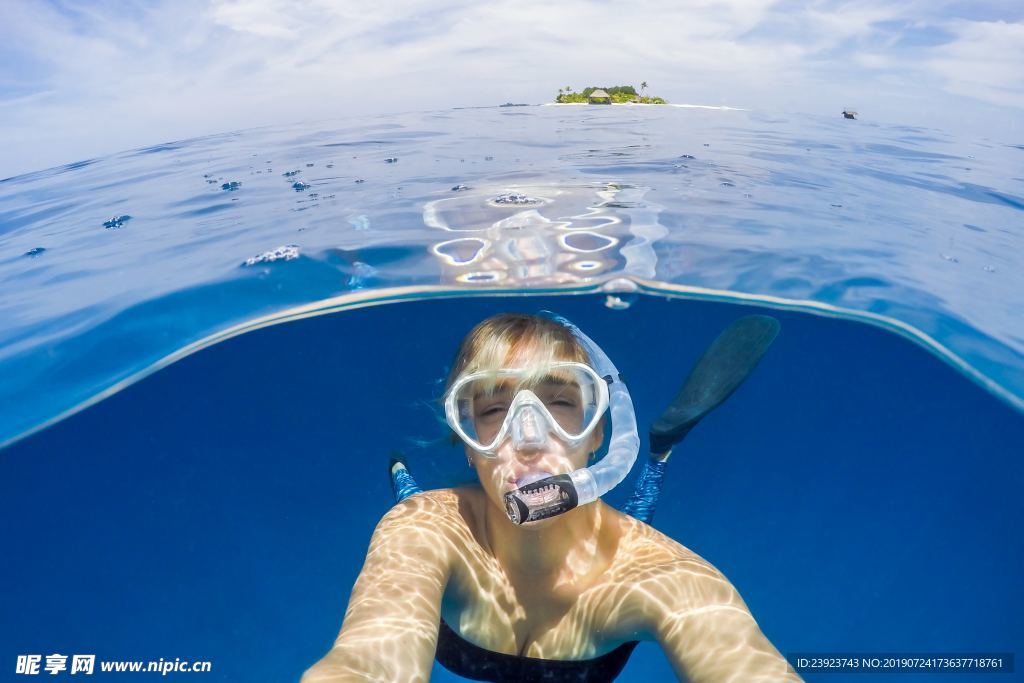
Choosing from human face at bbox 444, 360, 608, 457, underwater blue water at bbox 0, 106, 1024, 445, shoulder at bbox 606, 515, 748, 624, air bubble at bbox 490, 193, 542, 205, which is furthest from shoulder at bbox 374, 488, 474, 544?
air bubble at bbox 490, 193, 542, 205

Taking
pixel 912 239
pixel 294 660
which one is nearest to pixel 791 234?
pixel 912 239

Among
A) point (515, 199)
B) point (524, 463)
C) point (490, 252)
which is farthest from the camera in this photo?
point (515, 199)

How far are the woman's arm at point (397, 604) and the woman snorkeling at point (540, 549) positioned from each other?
11 mm

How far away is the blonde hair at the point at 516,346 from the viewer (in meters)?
3.55

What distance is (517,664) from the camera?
3.49 m

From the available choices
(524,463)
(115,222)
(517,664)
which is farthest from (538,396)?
(115,222)

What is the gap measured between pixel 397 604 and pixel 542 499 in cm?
85

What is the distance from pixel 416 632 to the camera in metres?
2.59

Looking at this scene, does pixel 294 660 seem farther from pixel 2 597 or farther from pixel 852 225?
pixel 852 225

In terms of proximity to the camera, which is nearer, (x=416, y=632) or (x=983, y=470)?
(x=416, y=632)

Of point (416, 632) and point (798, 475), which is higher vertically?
point (416, 632)

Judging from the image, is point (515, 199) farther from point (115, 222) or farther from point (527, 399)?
point (115, 222)

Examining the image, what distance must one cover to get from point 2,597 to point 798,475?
1619 centimetres

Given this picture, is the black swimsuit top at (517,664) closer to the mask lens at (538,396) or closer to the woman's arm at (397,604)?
the woman's arm at (397,604)
